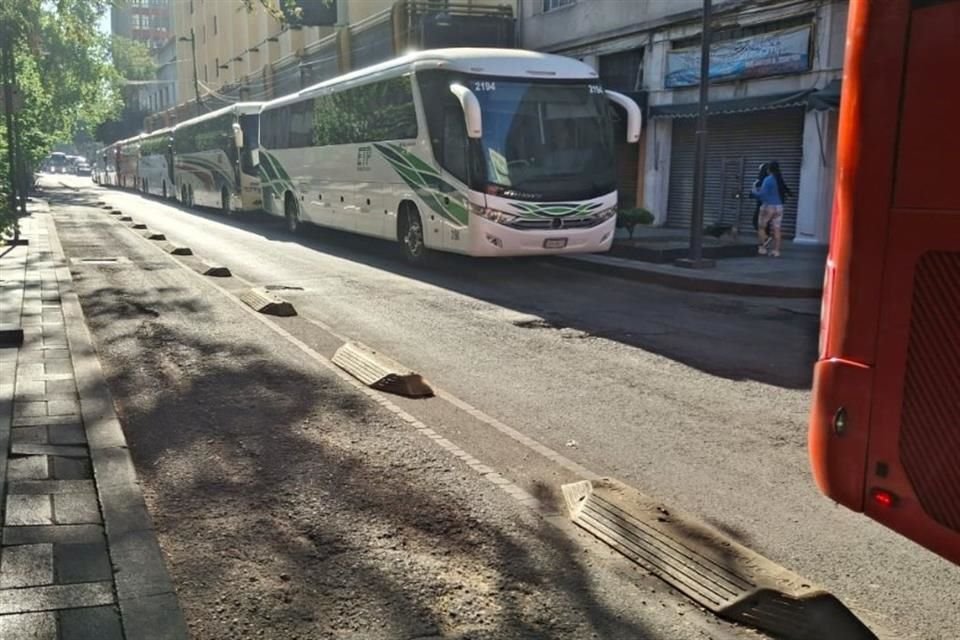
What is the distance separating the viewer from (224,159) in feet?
97.0

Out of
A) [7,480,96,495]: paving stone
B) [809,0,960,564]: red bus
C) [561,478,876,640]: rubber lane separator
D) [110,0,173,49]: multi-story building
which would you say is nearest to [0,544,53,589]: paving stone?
[7,480,96,495]: paving stone

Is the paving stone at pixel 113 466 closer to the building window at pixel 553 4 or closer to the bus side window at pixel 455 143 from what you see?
the bus side window at pixel 455 143

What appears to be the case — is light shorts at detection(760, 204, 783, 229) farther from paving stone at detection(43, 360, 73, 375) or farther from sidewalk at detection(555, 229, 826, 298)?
paving stone at detection(43, 360, 73, 375)

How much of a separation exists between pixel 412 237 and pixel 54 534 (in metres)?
12.1

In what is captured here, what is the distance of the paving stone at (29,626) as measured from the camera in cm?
317

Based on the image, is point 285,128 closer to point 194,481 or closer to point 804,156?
point 804,156

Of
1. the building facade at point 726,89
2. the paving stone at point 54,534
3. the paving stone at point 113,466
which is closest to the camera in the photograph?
the paving stone at point 54,534

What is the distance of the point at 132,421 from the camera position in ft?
20.0

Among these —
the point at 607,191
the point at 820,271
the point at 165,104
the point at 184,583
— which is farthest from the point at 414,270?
the point at 165,104

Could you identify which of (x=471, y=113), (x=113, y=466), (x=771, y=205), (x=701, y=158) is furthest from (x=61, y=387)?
(x=771, y=205)

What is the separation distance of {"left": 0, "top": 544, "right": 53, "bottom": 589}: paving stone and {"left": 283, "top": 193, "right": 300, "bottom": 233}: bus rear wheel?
1954 centimetres

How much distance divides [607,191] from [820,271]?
395cm

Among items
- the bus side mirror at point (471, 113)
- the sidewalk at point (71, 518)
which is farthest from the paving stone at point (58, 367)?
the bus side mirror at point (471, 113)

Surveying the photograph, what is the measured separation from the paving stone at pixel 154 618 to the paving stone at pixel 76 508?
35.6 inches
